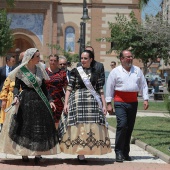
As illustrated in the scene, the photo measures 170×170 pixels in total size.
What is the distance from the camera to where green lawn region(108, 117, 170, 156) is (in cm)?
1222

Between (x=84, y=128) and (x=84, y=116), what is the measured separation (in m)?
0.21

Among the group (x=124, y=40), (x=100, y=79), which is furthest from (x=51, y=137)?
(x=124, y=40)

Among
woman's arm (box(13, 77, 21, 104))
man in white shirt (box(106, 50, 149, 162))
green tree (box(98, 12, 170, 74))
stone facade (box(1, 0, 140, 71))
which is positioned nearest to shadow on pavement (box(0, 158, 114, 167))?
man in white shirt (box(106, 50, 149, 162))

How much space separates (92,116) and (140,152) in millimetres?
2545

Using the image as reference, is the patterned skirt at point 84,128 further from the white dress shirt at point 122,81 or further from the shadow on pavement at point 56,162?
the white dress shirt at point 122,81

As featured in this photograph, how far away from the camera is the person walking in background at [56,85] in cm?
1057

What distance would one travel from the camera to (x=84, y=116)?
941 cm

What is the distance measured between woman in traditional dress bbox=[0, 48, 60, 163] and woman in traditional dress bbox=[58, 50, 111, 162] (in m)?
0.27

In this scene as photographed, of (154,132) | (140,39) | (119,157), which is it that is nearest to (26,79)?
(119,157)

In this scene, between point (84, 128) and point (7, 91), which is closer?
point (84, 128)

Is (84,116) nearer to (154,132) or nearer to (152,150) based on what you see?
(152,150)

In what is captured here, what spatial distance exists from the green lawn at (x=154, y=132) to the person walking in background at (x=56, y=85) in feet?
7.62

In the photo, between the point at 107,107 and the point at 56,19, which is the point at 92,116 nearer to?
the point at 107,107

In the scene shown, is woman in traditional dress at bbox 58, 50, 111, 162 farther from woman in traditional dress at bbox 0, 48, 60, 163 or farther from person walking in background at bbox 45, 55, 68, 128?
person walking in background at bbox 45, 55, 68, 128
